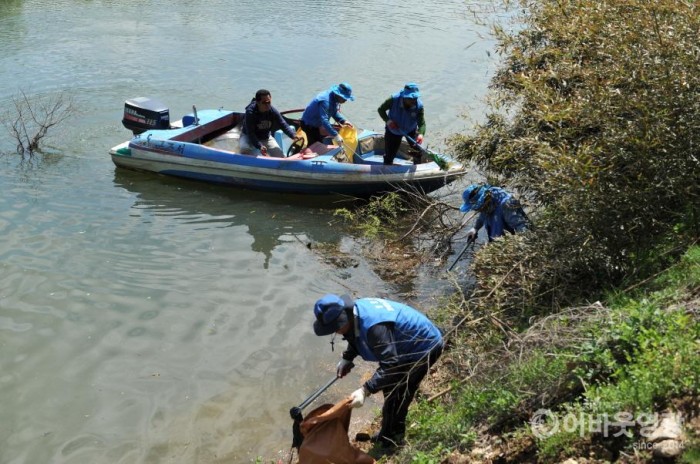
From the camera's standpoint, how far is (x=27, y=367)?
23.0 feet

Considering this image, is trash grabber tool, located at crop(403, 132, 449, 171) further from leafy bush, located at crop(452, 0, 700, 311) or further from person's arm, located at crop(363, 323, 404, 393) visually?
person's arm, located at crop(363, 323, 404, 393)

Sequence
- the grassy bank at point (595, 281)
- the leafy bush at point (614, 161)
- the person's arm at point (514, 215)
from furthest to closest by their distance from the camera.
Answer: the person's arm at point (514, 215), the leafy bush at point (614, 161), the grassy bank at point (595, 281)

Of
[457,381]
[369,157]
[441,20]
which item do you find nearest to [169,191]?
[369,157]

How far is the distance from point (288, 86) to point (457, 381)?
40.9 feet

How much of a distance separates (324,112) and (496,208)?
4.67 meters

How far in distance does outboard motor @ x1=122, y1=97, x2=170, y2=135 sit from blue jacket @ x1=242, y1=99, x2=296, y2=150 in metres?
1.91

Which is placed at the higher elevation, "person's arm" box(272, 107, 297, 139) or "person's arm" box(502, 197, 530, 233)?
"person's arm" box(502, 197, 530, 233)

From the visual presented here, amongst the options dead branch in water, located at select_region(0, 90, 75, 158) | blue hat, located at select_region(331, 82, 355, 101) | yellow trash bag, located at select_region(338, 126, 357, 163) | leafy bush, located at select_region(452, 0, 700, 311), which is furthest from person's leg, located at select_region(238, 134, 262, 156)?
leafy bush, located at select_region(452, 0, 700, 311)

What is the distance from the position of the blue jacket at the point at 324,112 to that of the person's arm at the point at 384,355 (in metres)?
6.76

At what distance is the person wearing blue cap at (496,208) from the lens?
7328mm

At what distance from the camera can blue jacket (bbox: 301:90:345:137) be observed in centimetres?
1130

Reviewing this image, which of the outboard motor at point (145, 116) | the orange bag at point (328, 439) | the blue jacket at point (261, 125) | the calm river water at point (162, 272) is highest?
the blue jacket at point (261, 125)

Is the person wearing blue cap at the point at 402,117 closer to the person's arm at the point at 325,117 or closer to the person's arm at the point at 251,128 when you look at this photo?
the person's arm at the point at 325,117

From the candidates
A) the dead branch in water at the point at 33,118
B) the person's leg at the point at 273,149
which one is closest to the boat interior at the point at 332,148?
the person's leg at the point at 273,149
